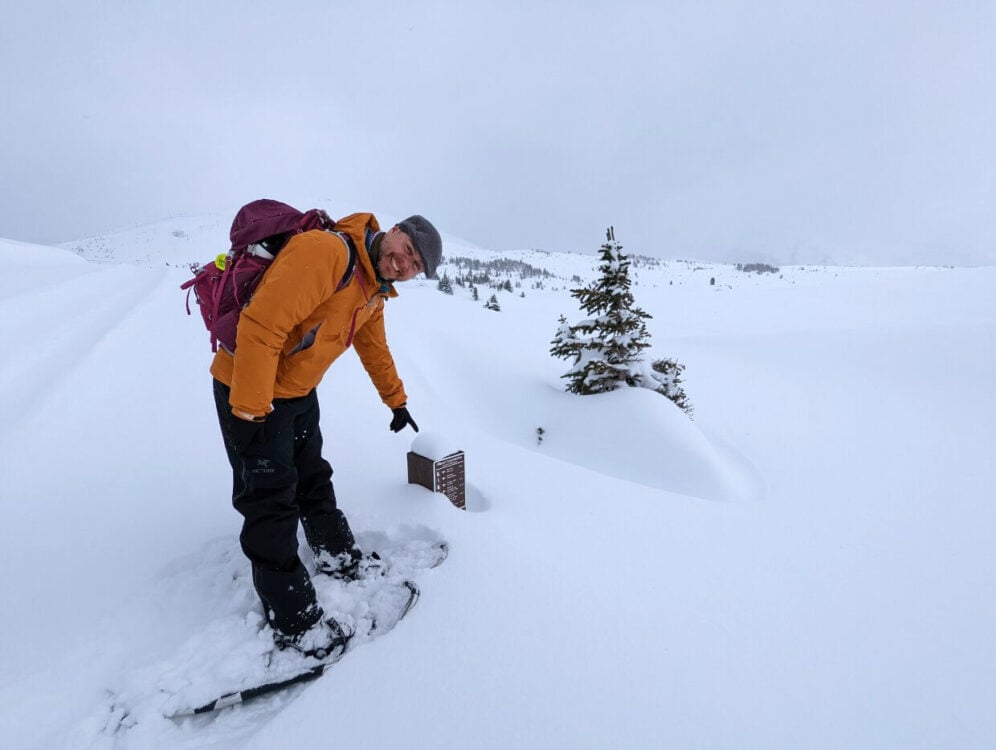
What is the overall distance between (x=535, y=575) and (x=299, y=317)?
6.49 feet

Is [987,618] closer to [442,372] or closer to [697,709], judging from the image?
[697,709]

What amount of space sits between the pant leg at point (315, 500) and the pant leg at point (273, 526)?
413mm

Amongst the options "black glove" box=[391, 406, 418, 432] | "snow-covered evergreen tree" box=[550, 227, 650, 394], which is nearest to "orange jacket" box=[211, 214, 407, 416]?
"black glove" box=[391, 406, 418, 432]

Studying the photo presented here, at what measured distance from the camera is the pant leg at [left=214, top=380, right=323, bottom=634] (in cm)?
226

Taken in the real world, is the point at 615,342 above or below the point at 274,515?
above

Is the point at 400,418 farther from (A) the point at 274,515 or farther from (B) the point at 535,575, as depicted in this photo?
(B) the point at 535,575

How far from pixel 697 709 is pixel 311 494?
2.38 meters

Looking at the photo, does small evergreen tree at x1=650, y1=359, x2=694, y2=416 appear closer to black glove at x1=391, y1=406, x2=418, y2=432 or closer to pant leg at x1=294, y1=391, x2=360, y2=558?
black glove at x1=391, y1=406, x2=418, y2=432

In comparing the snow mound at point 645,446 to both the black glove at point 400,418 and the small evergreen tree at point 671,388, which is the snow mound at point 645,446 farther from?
the black glove at point 400,418

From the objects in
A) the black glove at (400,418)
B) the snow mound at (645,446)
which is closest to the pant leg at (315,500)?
the black glove at (400,418)

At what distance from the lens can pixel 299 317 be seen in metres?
2.04

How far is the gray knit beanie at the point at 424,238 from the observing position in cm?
221

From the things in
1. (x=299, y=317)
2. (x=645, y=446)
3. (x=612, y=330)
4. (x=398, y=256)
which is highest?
(x=612, y=330)

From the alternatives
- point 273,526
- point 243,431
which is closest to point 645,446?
point 273,526
